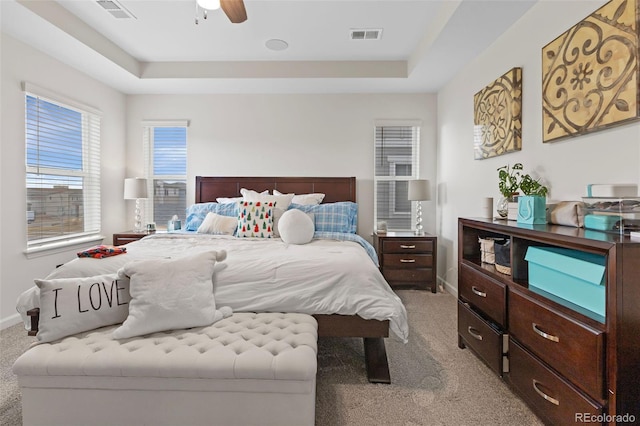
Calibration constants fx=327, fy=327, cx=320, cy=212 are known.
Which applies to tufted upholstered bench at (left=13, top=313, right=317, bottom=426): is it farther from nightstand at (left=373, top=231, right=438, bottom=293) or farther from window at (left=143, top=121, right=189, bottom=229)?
window at (left=143, top=121, right=189, bottom=229)

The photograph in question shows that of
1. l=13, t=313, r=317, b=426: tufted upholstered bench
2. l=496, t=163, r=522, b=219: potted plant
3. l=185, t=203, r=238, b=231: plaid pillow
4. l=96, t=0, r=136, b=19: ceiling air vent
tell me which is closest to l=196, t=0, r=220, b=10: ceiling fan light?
l=96, t=0, r=136, b=19: ceiling air vent

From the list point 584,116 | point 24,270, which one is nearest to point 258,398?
point 584,116

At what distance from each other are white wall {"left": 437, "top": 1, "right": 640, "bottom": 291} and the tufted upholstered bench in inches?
73.7

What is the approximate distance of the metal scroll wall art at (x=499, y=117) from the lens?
2.55 metres

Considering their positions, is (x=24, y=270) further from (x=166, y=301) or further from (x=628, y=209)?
(x=628, y=209)

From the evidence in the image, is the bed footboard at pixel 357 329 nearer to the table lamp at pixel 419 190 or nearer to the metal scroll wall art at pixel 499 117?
the metal scroll wall art at pixel 499 117

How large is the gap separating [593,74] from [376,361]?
6.79 feet

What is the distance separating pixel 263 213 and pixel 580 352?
2.66 metres

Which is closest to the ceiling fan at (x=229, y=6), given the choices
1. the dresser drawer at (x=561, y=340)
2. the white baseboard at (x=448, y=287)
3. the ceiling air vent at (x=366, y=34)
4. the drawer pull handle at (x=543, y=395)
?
the ceiling air vent at (x=366, y=34)

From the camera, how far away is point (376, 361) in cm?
207

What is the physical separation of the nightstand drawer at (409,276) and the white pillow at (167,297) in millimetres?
2445

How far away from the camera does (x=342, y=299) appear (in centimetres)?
205

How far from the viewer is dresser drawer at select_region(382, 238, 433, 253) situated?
12.7 feet

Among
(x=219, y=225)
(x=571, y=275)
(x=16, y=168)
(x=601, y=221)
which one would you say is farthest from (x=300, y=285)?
(x=16, y=168)
